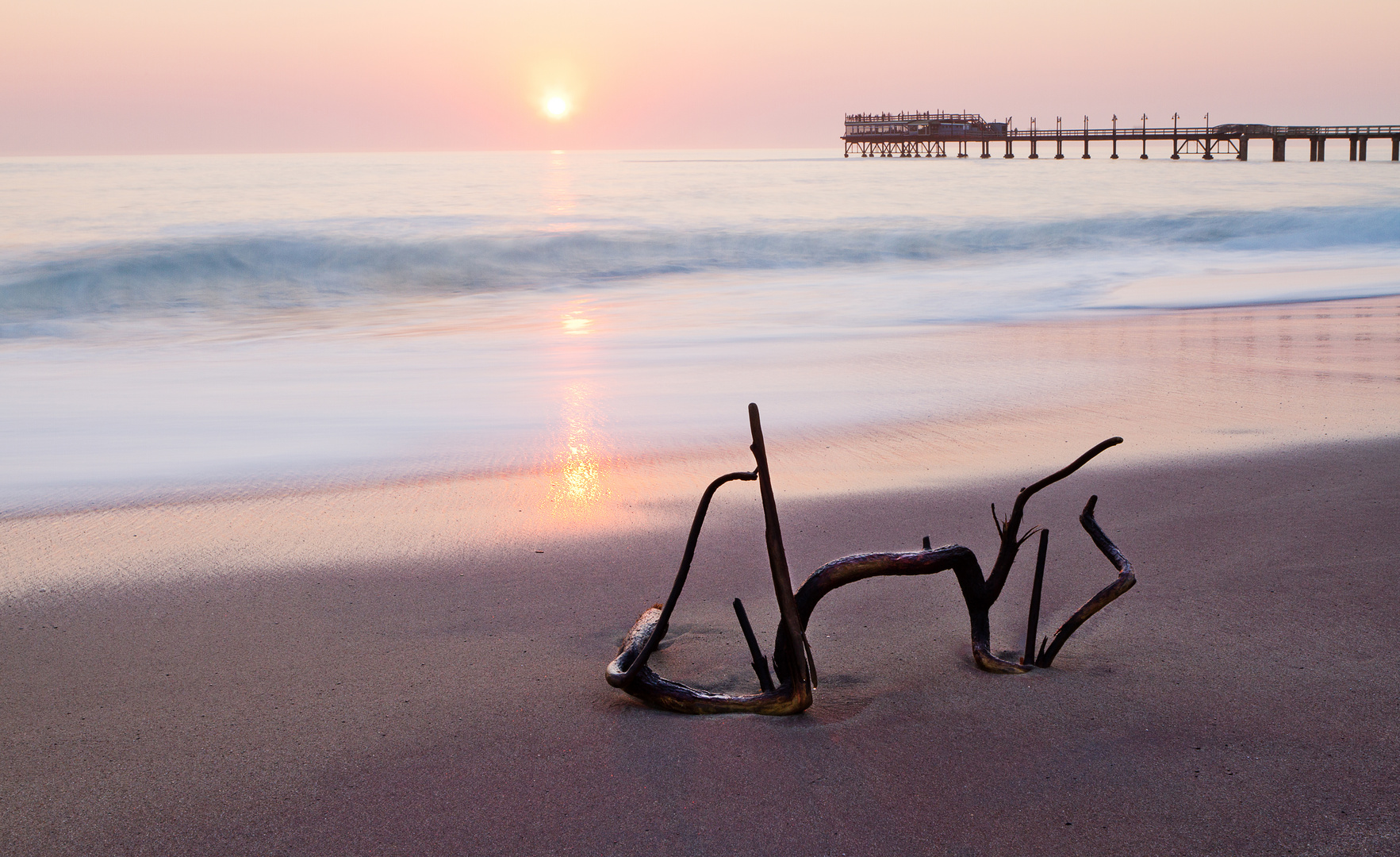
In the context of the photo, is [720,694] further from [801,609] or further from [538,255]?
[538,255]

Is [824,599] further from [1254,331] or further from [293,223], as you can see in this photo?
[293,223]

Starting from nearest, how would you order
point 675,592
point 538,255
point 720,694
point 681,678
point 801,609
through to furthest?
point 675,592 < point 801,609 < point 720,694 < point 681,678 < point 538,255

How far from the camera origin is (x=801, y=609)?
2.56 meters

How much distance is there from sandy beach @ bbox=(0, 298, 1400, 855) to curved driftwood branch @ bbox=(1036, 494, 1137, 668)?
0.09m

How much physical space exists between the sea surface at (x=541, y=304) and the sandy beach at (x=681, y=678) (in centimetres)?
143

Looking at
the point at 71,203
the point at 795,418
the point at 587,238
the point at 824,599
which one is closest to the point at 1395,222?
the point at 587,238

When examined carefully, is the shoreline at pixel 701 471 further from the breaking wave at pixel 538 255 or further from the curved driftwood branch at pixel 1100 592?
the breaking wave at pixel 538 255

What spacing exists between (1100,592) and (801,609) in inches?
31.1

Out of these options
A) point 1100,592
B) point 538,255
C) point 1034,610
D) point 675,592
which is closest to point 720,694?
point 675,592

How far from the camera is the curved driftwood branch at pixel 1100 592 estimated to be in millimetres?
2688

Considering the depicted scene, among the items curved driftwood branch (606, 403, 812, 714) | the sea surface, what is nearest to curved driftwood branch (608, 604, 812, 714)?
curved driftwood branch (606, 403, 812, 714)

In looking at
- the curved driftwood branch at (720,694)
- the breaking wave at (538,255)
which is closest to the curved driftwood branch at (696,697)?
the curved driftwood branch at (720,694)

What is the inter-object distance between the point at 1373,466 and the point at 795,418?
309cm

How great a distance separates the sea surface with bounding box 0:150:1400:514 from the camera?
661 cm
